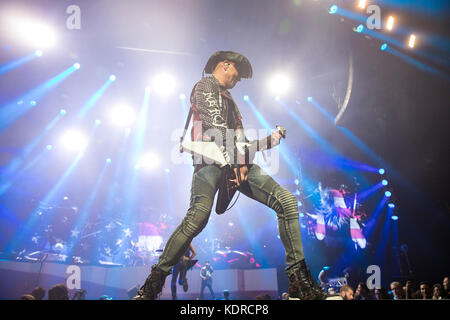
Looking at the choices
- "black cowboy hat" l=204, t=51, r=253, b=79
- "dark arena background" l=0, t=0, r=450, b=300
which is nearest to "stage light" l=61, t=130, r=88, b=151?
"dark arena background" l=0, t=0, r=450, b=300

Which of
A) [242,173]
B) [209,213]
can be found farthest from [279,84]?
[209,213]

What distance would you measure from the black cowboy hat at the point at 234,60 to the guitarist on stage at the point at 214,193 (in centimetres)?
52

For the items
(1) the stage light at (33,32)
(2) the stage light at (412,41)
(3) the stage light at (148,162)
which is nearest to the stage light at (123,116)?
(3) the stage light at (148,162)

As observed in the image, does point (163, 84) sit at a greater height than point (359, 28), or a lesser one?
greater

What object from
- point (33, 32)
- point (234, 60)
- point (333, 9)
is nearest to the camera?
point (234, 60)

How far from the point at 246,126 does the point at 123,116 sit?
27.0ft

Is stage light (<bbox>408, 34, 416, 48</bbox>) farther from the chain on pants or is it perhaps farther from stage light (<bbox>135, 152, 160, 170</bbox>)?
stage light (<bbox>135, 152, 160, 170</bbox>)

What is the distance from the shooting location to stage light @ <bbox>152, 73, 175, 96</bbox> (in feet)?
40.3

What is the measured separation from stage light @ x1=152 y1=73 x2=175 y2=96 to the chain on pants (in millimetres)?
11276

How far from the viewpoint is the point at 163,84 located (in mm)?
12734

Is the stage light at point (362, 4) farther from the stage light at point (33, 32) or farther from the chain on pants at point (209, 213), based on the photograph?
the stage light at point (33, 32)

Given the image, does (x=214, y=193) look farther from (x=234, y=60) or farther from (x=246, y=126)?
(x=246, y=126)

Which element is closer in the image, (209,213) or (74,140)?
(209,213)
